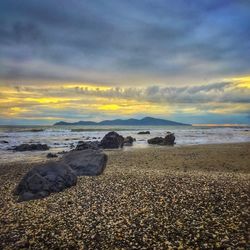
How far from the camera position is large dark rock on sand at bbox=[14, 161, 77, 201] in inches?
523

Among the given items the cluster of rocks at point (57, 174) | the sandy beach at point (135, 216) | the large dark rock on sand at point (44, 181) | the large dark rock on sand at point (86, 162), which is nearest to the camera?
the sandy beach at point (135, 216)

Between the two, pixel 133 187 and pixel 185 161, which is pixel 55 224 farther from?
pixel 185 161

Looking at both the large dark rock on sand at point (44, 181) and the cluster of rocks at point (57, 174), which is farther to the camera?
the cluster of rocks at point (57, 174)

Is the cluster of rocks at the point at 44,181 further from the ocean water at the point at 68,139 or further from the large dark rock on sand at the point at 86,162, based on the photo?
the ocean water at the point at 68,139

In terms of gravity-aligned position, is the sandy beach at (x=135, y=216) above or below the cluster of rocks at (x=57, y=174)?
below

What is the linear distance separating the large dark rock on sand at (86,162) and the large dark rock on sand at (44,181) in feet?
8.87

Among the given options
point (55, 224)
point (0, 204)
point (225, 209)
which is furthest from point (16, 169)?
point (225, 209)

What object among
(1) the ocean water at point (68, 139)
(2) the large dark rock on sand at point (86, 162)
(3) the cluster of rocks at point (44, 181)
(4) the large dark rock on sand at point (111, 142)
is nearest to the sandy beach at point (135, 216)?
(3) the cluster of rocks at point (44, 181)

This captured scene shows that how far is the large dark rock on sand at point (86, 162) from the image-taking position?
1789 centimetres

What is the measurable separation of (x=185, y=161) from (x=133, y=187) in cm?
1208

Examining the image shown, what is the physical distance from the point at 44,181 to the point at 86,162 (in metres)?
4.98

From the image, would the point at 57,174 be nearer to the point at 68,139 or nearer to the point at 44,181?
the point at 44,181

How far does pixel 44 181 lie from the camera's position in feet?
45.4

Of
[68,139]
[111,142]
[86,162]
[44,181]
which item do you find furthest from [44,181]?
[68,139]
